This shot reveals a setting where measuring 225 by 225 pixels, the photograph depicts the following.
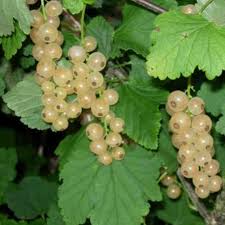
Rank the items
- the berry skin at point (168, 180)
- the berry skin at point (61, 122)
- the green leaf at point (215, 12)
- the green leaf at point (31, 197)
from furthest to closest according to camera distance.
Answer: the green leaf at point (31, 197) → the berry skin at point (168, 180) → the berry skin at point (61, 122) → the green leaf at point (215, 12)

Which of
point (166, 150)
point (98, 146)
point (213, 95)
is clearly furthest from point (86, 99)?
point (166, 150)

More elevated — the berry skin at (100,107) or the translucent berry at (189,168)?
the berry skin at (100,107)

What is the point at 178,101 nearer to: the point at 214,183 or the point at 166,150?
the point at 214,183

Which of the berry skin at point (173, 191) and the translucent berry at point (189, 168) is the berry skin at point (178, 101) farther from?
the berry skin at point (173, 191)

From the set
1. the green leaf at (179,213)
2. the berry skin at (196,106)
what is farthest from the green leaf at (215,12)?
the green leaf at (179,213)

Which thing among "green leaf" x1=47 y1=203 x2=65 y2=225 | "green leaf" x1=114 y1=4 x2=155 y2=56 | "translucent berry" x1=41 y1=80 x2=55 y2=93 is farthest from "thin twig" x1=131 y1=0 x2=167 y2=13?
"green leaf" x1=47 y1=203 x2=65 y2=225

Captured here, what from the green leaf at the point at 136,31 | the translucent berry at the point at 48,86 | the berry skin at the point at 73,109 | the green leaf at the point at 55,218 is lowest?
the green leaf at the point at 55,218

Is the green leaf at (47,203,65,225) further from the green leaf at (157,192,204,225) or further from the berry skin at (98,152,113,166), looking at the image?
the berry skin at (98,152,113,166)
